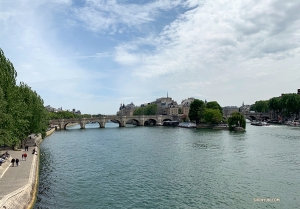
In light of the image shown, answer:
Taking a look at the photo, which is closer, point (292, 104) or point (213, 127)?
point (213, 127)

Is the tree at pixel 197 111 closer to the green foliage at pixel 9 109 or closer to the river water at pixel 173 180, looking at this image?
the river water at pixel 173 180

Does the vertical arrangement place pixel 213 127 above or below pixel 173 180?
above

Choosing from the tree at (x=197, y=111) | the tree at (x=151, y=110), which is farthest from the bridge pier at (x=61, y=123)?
the tree at (x=151, y=110)

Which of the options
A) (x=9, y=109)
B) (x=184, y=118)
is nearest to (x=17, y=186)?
(x=9, y=109)

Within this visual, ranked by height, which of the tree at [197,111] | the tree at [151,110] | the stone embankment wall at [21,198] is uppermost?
the tree at [151,110]

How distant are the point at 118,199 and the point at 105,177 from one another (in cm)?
719

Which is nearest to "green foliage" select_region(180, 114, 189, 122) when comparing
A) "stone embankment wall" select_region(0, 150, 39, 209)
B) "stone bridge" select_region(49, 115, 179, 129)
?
Answer: "stone bridge" select_region(49, 115, 179, 129)

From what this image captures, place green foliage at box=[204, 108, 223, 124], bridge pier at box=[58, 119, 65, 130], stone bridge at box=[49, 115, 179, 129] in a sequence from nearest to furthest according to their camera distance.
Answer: green foliage at box=[204, 108, 223, 124]
bridge pier at box=[58, 119, 65, 130]
stone bridge at box=[49, 115, 179, 129]

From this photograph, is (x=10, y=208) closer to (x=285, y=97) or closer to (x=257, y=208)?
(x=257, y=208)

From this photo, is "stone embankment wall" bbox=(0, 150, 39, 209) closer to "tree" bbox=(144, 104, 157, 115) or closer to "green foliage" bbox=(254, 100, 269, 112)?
"green foliage" bbox=(254, 100, 269, 112)

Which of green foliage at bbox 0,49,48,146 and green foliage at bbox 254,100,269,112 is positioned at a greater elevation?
green foliage at bbox 254,100,269,112

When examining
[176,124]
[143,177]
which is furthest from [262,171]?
[176,124]

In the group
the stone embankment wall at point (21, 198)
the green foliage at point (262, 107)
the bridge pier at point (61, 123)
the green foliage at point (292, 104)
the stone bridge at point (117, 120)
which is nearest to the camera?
the stone embankment wall at point (21, 198)

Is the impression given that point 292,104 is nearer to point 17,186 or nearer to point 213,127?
point 213,127
